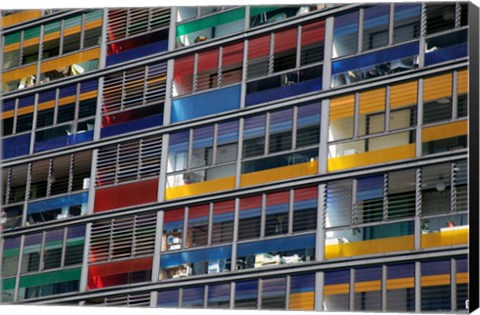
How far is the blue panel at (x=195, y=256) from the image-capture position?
30500mm

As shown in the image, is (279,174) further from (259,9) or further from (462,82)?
Answer: (462,82)

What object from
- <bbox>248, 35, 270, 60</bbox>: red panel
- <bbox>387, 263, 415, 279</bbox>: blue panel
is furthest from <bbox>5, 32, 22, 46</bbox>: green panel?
<bbox>387, 263, 415, 279</bbox>: blue panel

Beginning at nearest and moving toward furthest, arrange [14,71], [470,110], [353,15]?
[470,110] < [353,15] < [14,71]

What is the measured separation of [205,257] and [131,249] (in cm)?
174

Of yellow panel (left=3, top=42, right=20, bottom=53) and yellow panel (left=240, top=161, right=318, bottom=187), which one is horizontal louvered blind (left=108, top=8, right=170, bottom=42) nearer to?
yellow panel (left=3, top=42, right=20, bottom=53)

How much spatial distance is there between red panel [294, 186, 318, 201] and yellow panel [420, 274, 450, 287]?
110 inches

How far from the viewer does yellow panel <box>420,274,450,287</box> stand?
90.5 feet

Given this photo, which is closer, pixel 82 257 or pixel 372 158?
pixel 372 158

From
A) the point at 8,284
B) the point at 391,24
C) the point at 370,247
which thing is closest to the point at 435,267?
the point at 370,247

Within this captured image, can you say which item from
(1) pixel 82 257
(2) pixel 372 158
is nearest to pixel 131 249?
(1) pixel 82 257

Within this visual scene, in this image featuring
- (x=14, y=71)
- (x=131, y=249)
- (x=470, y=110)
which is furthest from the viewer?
(x=14, y=71)

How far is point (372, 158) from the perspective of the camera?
95.0 feet

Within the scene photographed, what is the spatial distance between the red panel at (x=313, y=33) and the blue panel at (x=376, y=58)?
0.64 meters

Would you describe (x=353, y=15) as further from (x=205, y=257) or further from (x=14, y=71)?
(x=14, y=71)
